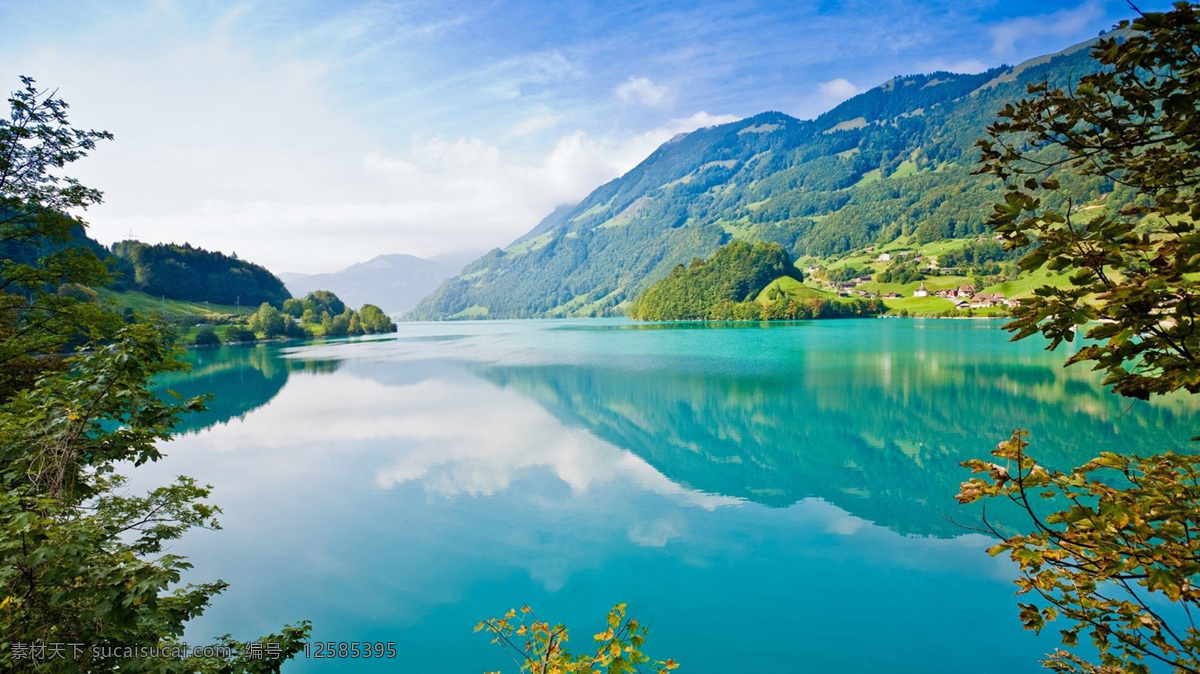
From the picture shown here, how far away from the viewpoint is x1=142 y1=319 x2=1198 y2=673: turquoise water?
9734 millimetres

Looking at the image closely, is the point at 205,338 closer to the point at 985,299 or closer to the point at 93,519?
the point at 93,519


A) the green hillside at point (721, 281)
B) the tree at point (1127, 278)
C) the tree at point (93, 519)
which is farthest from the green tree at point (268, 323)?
the tree at point (1127, 278)

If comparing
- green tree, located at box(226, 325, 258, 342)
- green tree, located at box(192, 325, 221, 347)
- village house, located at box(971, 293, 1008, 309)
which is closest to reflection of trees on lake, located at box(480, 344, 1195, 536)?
green tree, located at box(192, 325, 221, 347)

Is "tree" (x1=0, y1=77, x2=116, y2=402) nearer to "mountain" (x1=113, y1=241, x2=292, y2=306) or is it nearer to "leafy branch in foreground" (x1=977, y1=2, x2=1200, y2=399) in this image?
"leafy branch in foreground" (x1=977, y1=2, x2=1200, y2=399)

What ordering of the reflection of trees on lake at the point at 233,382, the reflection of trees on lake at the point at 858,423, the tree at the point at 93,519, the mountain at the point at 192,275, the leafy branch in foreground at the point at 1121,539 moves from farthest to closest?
1. the mountain at the point at 192,275
2. the reflection of trees on lake at the point at 233,382
3. the reflection of trees on lake at the point at 858,423
4. the tree at the point at 93,519
5. the leafy branch in foreground at the point at 1121,539

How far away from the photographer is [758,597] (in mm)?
10719

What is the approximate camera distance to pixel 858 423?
25.1 meters

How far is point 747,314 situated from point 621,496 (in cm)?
12791

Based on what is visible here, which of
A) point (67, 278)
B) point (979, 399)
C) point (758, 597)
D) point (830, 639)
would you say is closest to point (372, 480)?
point (67, 278)

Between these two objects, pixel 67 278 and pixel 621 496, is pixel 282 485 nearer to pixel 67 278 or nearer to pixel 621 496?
pixel 67 278

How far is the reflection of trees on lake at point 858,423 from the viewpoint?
1736cm

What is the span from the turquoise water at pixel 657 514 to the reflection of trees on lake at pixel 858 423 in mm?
163

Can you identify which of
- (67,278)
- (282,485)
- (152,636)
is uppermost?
(67,278)

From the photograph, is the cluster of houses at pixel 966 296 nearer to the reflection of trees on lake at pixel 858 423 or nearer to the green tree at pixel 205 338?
the reflection of trees on lake at pixel 858 423
